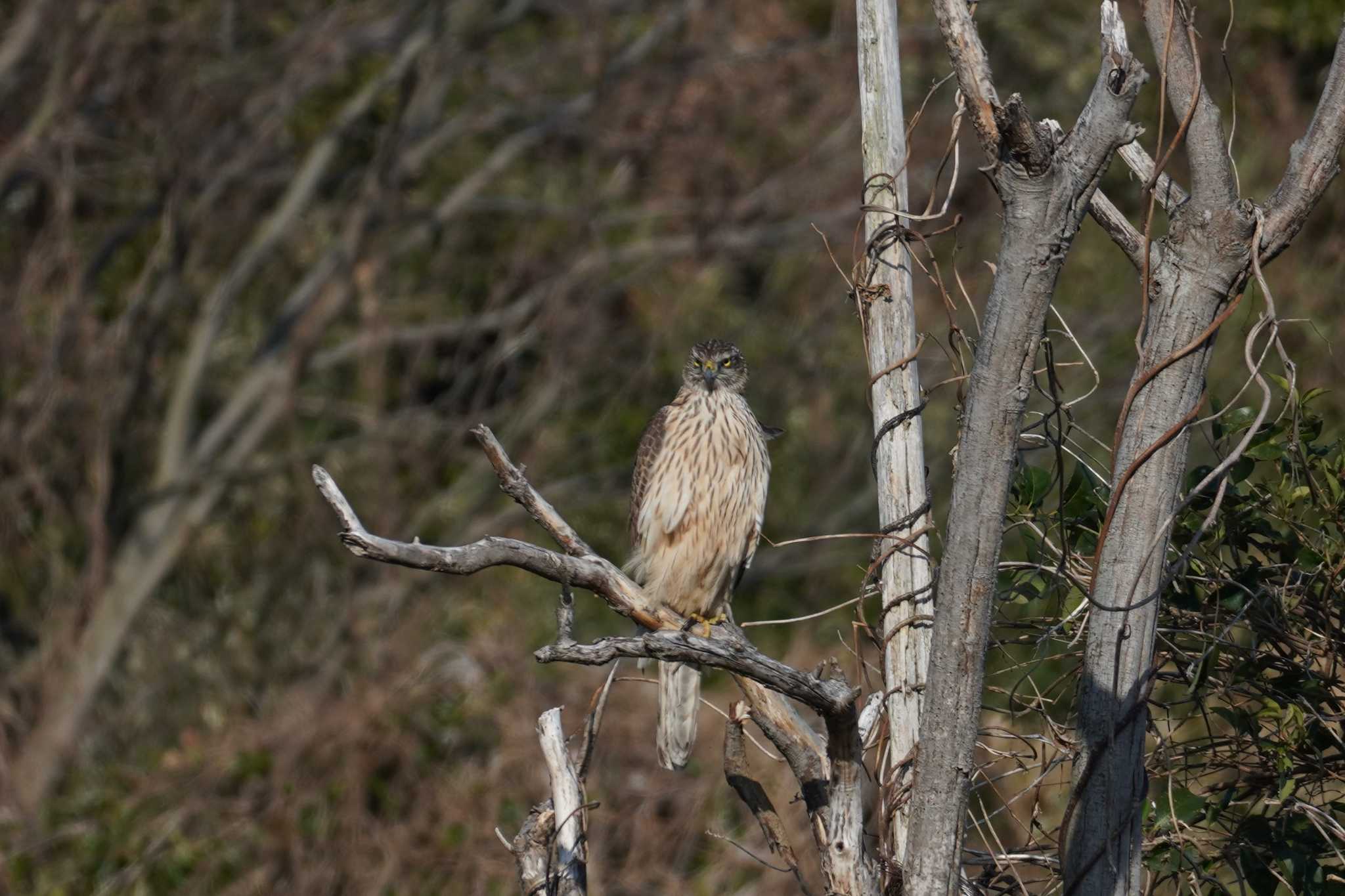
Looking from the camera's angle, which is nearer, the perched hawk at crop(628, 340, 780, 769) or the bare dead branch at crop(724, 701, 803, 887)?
the bare dead branch at crop(724, 701, 803, 887)

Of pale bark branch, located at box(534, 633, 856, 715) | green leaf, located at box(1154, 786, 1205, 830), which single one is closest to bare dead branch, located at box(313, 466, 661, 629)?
pale bark branch, located at box(534, 633, 856, 715)

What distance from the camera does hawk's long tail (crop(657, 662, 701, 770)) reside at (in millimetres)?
5047

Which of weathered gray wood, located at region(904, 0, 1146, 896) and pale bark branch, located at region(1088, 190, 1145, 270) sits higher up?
pale bark branch, located at region(1088, 190, 1145, 270)

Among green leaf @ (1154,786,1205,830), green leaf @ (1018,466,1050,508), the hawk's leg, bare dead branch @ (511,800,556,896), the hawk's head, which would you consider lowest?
bare dead branch @ (511,800,556,896)

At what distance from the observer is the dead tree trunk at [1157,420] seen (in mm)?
2783

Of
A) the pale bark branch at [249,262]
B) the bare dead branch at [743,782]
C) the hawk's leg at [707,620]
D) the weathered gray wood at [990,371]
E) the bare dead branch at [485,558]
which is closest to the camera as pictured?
the weathered gray wood at [990,371]

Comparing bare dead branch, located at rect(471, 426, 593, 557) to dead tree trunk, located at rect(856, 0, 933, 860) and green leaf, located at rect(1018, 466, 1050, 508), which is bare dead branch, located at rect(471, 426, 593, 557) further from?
green leaf, located at rect(1018, 466, 1050, 508)

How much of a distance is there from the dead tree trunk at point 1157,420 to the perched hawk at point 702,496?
8.14 feet

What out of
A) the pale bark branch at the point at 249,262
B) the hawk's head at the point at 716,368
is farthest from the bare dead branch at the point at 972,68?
the pale bark branch at the point at 249,262

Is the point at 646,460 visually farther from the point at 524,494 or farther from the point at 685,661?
the point at 685,661

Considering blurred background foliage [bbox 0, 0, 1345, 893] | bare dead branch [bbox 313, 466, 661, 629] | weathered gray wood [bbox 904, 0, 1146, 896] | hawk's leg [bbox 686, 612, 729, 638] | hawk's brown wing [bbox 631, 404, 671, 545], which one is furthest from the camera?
blurred background foliage [bbox 0, 0, 1345, 893]

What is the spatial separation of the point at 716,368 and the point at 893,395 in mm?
2337

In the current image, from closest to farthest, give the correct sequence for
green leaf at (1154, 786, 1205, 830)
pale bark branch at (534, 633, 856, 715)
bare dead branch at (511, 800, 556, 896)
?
pale bark branch at (534, 633, 856, 715) → green leaf at (1154, 786, 1205, 830) → bare dead branch at (511, 800, 556, 896)

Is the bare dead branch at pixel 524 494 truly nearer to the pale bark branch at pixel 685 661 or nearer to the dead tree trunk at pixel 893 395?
the pale bark branch at pixel 685 661
